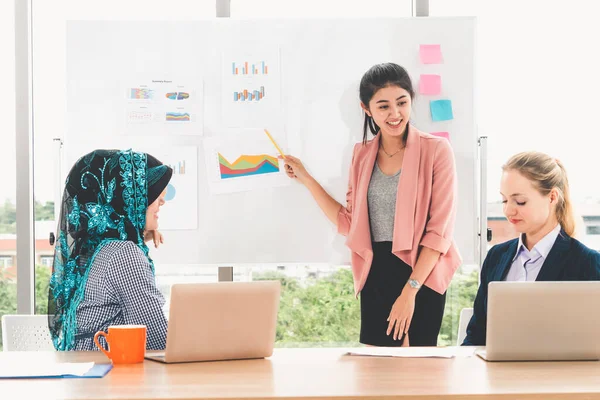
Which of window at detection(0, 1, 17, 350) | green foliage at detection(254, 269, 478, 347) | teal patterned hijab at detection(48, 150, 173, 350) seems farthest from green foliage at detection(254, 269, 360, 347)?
teal patterned hijab at detection(48, 150, 173, 350)

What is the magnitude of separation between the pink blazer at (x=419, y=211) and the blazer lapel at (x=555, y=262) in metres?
0.72

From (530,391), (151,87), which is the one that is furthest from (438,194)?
(530,391)

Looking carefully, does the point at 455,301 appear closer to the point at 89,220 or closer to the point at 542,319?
the point at 542,319

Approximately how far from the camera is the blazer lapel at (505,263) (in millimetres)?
2521

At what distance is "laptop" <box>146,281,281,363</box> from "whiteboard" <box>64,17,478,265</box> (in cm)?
147

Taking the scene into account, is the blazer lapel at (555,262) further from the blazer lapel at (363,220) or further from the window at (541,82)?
the window at (541,82)

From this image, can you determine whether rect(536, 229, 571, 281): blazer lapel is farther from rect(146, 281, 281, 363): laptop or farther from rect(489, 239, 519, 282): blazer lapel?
rect(146, 281, 281, 363): laptop

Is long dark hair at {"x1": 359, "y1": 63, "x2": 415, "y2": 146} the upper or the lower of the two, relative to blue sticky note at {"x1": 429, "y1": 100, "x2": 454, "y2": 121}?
upper

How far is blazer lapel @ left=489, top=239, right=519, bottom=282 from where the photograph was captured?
2.52 m

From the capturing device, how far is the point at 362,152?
10.9 feet

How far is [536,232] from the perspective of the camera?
2531 mm

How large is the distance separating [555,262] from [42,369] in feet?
5.14

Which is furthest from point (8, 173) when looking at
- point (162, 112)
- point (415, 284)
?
point (415, 284)

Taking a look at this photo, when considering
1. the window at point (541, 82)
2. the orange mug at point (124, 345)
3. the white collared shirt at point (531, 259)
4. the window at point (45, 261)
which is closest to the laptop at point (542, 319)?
the white collared shirt at point (531, 259)
